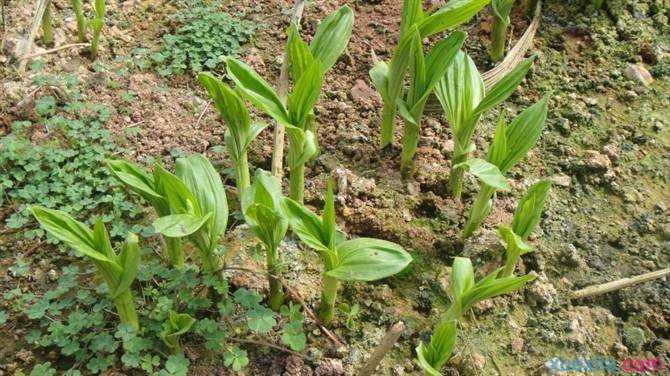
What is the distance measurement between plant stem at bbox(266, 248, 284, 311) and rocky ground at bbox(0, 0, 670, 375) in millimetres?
100

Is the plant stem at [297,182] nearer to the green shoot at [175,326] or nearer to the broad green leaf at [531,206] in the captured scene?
the green shoot at [175,326]

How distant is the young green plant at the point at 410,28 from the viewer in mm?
2154

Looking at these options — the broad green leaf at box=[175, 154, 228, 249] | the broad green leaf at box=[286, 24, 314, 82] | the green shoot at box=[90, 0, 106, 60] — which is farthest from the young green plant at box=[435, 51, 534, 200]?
the green shoot at box=[90, 0, 106, 60]

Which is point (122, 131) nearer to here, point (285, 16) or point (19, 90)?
point (19, 90)

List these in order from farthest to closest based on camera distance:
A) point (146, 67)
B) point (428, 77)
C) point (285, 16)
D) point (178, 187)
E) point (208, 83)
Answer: point (285, 16) → point (146, 67) → point (428, 77) → point (208, 83) → point (178, 187)

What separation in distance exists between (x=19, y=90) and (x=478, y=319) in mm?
1818

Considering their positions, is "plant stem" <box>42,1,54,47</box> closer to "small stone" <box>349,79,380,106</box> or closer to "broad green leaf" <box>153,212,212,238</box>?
"small stone" <box>349,79,380,106</box>

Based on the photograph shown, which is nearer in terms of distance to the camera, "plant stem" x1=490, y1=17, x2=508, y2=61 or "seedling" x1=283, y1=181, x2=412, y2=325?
"seedling" x1=283, y1=181, x2=412, y2=325

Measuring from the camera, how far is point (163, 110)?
252cm

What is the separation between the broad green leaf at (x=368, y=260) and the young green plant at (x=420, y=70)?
580mm

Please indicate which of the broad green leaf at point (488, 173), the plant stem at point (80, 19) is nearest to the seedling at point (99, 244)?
the broad green leaf at point (488, 173)

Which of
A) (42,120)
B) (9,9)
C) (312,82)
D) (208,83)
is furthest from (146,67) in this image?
(312,82)

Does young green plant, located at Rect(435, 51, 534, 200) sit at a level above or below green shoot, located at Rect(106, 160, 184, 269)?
above

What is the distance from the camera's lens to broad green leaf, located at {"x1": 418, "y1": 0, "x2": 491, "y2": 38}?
2148 millimetres
